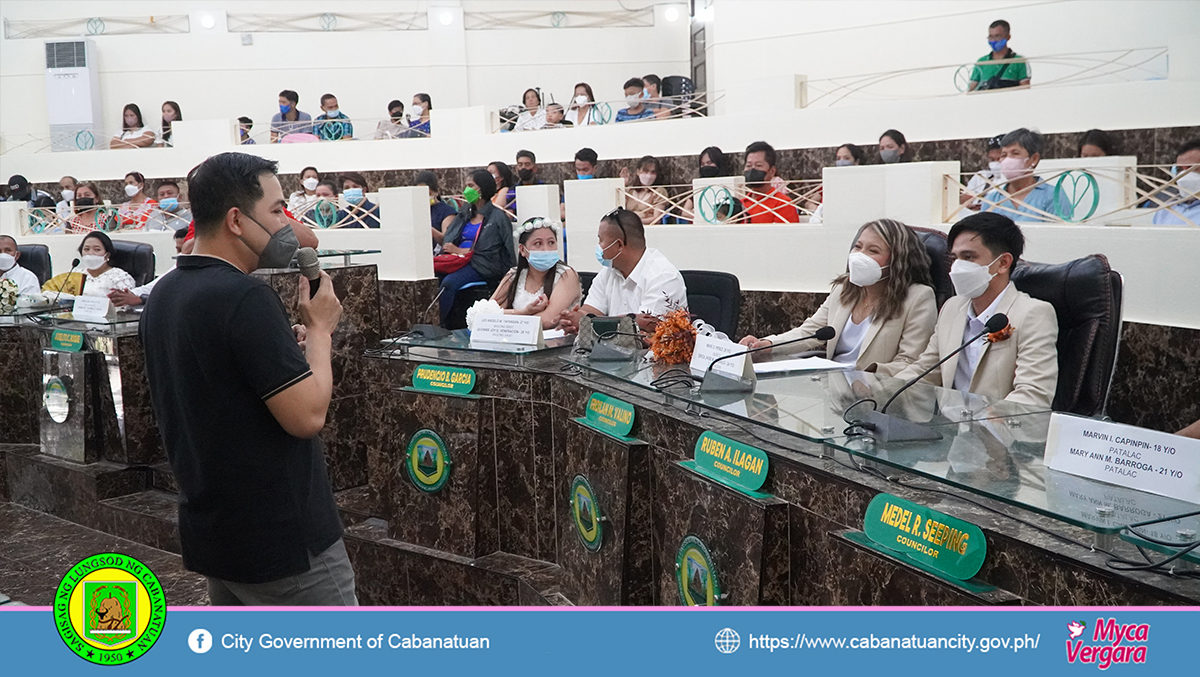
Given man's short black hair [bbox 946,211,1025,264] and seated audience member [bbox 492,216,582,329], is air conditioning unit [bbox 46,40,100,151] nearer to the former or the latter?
seated audience member [bbox 492,216,582,329]

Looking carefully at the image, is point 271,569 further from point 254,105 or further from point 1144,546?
point 254,105

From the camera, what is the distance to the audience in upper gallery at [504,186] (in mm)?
7738

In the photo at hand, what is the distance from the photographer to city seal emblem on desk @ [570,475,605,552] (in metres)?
2.40

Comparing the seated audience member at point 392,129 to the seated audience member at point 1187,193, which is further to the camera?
the seated audience member at point 392,129

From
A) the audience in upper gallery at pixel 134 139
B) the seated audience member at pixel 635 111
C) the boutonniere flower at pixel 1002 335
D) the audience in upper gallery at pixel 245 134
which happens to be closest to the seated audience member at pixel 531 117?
the seated audience member at pixel 635 111

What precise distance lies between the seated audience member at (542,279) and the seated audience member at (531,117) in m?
7.23

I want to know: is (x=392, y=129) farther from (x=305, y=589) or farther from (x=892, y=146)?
(x=305, y=589)

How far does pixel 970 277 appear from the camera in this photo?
280cm

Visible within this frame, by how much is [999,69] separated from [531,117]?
4999 millimetres

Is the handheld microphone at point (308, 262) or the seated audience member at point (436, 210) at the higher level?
the seated audience member at point (436, 210)

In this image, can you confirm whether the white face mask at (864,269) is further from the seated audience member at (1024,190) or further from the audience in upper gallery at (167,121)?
the audience in upper gallery at (167,121)

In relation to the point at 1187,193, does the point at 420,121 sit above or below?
above
